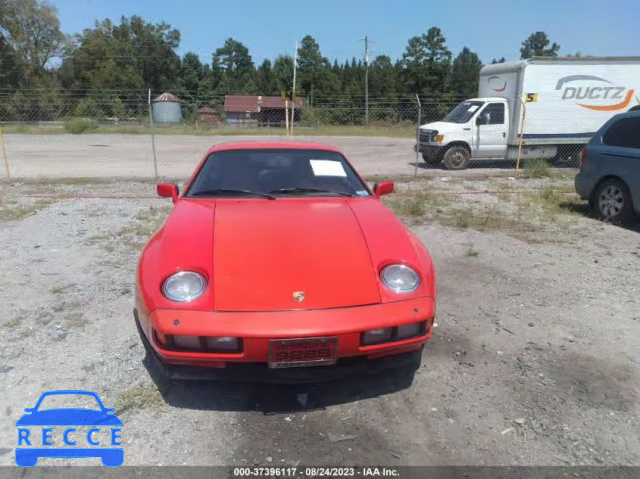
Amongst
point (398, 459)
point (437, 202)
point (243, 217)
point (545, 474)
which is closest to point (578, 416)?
point (545, 474)

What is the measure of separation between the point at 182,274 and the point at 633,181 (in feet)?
22.3

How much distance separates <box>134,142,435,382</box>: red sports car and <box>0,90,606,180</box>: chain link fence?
877 cm

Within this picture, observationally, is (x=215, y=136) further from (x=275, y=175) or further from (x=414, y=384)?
(x=414, y=384)

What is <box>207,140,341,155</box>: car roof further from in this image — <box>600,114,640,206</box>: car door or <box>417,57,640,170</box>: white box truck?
<box>417,57,640,170</box>: white box truck

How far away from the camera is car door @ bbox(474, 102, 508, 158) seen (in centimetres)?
1370

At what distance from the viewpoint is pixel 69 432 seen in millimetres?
2570

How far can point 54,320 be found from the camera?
3846 mm

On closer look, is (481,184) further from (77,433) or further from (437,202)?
(77,433)

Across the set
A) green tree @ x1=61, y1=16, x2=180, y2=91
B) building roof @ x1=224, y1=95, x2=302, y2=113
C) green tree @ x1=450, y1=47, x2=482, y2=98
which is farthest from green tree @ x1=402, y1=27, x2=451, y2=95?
green tree @ x1=61, y1=16, x2=180, y2=91

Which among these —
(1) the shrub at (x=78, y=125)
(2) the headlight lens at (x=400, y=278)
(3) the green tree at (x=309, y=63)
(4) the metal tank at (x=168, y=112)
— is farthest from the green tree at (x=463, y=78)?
(2) the headlight lens at (x=400, y=278)

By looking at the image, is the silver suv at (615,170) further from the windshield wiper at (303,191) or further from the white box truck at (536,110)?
the white box truck at (536,110)

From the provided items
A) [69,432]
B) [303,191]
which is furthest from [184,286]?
[303,191]

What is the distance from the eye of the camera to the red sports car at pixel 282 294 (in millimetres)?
2445

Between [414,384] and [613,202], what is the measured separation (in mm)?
5916
